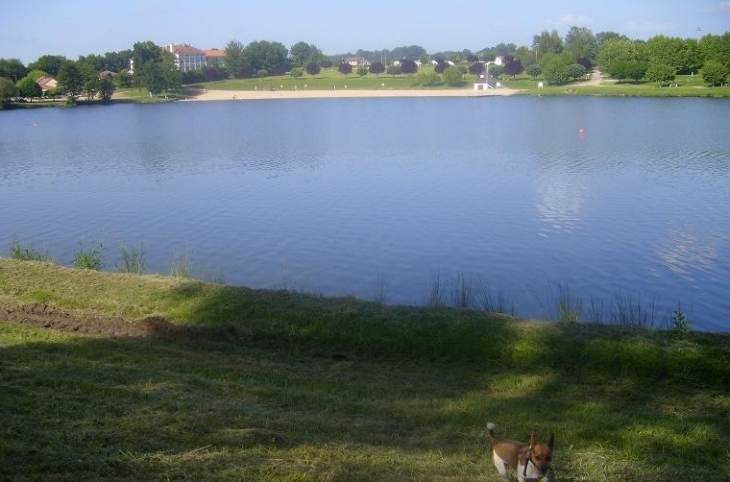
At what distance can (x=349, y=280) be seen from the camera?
19172 mm

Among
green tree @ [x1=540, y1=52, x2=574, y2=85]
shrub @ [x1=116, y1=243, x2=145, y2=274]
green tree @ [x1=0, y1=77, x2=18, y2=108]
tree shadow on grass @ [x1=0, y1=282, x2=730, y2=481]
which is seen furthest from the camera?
green tree @ [x1=540, y1=52, x2=574, y2=85]

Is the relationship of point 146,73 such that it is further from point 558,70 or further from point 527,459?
point 527,459

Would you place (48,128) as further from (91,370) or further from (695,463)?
(695,463)

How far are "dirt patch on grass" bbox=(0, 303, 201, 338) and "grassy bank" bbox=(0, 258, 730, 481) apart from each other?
48mm

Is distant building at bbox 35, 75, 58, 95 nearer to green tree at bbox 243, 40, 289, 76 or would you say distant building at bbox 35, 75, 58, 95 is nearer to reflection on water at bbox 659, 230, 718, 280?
green tree at bbox 243, 40, 289, 76

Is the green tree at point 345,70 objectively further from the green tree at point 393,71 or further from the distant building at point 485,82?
the distant building at point 485,82

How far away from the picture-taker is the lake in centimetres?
1880

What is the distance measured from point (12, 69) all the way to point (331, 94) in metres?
58.3

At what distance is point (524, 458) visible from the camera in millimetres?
5480

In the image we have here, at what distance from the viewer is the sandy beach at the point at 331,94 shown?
12038cm

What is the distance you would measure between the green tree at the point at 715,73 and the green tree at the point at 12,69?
112161 mm

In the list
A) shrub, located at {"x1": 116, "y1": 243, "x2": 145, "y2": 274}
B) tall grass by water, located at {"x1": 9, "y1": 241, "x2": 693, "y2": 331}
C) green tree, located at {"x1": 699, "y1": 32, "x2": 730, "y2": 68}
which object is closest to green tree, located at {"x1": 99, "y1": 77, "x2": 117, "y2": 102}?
green tree, located at {"x1": 699, "y1": 32, "x2": 730, "y2": 68}

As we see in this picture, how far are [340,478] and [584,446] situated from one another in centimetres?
314

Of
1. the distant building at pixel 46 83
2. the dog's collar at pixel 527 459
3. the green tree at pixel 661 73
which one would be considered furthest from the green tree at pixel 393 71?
the dog's collar at pixel 527 459
